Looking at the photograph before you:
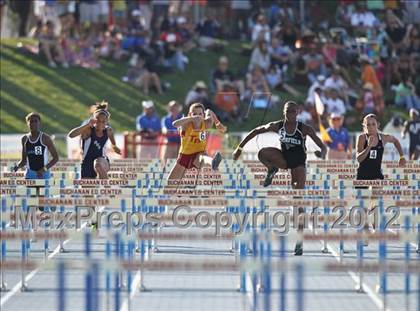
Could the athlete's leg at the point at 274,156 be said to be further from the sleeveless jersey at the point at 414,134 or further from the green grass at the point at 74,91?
the green grass at the point at 74,91

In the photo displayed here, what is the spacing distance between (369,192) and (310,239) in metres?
5.23

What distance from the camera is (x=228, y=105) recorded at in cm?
3438

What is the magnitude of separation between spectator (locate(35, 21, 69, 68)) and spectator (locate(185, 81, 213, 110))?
15.0 feet

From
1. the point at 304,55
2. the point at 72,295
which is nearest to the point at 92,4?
the point at 304,55

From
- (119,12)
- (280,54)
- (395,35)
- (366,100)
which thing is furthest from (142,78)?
(395,35)

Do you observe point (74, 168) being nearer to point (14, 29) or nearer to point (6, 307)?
point (6, 307)

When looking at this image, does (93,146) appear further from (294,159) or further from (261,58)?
(261,58)

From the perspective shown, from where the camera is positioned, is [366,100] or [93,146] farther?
[366,100]

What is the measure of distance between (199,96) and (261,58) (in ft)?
12.8

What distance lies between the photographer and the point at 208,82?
3703cm

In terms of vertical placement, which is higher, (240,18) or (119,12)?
(240,18)

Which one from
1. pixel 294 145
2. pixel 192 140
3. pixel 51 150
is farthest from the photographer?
pixel 51 150

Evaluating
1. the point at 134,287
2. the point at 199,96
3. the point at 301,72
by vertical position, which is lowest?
the point at 134,287

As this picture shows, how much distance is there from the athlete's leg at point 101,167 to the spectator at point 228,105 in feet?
50.8
